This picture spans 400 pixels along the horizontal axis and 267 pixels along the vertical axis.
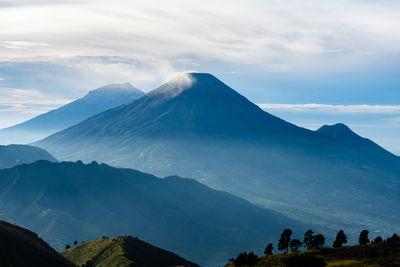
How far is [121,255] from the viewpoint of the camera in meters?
144

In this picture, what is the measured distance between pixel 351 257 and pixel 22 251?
8051 cm

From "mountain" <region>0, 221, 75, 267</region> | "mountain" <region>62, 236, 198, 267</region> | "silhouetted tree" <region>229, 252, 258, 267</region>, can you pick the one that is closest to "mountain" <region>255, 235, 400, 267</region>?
"silhouetted tree" <region>229, 252, 258, 267</region>

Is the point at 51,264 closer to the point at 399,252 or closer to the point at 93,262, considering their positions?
the point at 93,262

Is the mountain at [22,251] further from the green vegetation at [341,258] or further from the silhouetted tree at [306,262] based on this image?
the silhouetted tree at [306,262]

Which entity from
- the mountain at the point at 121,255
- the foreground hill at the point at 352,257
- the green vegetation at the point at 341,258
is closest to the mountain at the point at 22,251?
the mountain at the point at 121,255

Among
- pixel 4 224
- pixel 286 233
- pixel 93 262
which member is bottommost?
pixel 93 262

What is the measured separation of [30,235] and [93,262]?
90.2ft

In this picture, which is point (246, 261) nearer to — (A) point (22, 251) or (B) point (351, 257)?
(B) point (351, 257)

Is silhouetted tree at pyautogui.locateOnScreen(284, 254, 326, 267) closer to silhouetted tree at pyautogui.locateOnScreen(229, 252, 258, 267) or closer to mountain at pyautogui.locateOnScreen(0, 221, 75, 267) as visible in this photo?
silhouetted tree at pyautogui.locateOnScreen(229, 252, 258, 267)

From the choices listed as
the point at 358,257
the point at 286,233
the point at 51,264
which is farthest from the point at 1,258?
the point at 358,257

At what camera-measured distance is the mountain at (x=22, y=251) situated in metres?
109

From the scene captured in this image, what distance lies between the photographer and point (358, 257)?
88000 millimetres

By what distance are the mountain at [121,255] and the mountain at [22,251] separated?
2503 cm

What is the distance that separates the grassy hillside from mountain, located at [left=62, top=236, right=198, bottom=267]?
5693 cm
